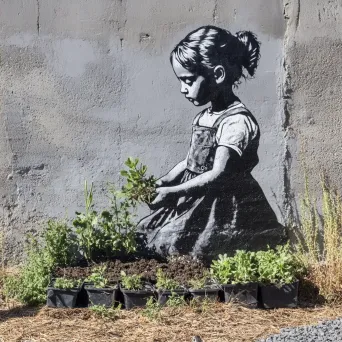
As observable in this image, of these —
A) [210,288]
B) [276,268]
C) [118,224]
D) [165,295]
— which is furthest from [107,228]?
[276,268]

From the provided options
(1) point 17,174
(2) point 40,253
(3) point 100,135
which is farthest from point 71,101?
(2) point 40,253

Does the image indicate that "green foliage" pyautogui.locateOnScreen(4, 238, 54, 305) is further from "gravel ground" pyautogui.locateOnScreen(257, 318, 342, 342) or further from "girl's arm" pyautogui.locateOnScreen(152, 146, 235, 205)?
"gravel ground" pyautogui.locateOnScreen(257, 318, 342, 342)

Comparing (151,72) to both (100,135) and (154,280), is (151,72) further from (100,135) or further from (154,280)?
(154,280)

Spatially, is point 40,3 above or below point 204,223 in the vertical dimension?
above

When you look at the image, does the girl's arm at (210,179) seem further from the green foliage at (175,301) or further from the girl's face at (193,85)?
the green foliage at (175,301)

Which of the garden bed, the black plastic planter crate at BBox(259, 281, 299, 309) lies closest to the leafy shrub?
the garden bed

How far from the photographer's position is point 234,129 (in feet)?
23.6

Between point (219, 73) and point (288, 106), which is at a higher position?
point (219, 73)

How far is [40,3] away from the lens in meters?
7.09

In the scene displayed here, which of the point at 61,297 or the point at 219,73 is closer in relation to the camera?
the point at 61,297

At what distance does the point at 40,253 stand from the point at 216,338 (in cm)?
225

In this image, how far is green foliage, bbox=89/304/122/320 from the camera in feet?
19.9

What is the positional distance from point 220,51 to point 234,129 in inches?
32.9

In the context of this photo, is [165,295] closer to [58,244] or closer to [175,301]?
[175,301]
